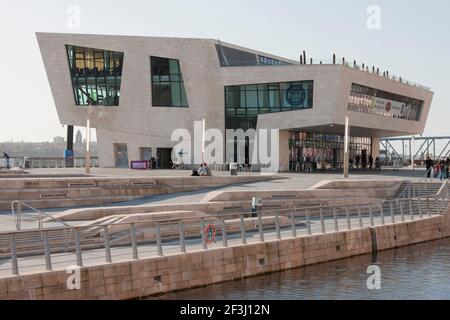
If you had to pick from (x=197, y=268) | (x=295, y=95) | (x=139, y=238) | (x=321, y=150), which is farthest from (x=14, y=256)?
(x=321, y=150)

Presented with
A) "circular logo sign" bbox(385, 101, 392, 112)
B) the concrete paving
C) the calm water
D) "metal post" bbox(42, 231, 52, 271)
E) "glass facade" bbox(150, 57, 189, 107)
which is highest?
"glass facade" bbox(150, 57, 189, 107)

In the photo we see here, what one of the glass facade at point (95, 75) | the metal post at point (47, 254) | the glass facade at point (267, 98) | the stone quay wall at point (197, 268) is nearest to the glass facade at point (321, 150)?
the glass facade at point (267, 98)

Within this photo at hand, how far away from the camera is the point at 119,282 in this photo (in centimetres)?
1677

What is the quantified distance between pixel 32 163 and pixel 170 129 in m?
16.0

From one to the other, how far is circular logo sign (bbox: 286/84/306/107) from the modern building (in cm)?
8

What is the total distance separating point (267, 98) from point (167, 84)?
8.97 m

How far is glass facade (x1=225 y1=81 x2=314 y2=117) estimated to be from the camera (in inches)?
2100

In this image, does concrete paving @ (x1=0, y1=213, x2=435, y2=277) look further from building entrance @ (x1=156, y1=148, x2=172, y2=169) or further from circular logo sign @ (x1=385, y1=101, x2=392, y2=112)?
circular logo sign @ (x1=385, y1=101, x2=392, y2=112)

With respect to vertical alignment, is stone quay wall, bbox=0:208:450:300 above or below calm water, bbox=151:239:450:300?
above

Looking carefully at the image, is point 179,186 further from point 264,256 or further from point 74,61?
point 74,61

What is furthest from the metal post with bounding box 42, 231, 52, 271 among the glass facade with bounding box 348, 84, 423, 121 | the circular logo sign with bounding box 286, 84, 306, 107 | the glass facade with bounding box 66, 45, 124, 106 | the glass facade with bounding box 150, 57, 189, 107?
the glass facade with bounding box 66, 45, 124, 106

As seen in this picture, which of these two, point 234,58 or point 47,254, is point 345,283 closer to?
point 47,254
